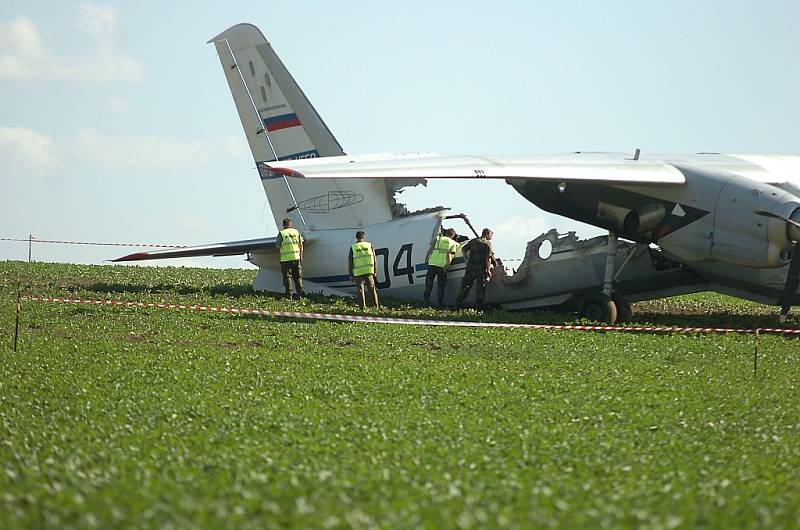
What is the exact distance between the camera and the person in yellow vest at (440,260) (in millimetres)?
21234

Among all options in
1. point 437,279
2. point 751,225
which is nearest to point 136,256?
point 437,279

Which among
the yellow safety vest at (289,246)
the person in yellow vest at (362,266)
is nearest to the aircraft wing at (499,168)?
the person in yellow vest at (362,266)

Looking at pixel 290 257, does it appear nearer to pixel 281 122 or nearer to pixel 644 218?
pixel 281 122

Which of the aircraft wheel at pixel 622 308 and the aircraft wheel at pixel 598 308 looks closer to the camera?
the aircraft wheel at pixel 598 308

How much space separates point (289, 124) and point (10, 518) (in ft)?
61.2

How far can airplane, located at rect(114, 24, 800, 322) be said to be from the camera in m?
17.5

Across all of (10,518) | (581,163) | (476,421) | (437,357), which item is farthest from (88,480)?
(581,163)

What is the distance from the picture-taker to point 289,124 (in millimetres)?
23828

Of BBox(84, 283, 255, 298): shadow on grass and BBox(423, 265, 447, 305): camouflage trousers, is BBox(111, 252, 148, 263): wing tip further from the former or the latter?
BBox(423, 265, 447, 305): camouflage trousers

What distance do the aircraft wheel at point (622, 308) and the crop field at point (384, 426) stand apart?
1.89 metres

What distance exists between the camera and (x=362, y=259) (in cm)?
2098

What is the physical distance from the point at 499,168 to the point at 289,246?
5.64 meters

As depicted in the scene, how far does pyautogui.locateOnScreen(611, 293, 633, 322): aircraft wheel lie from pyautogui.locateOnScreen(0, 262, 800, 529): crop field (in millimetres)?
1891

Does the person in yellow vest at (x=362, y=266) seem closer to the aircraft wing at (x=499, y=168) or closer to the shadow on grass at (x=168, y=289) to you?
the shadow on grass at (x=168, y=289)
